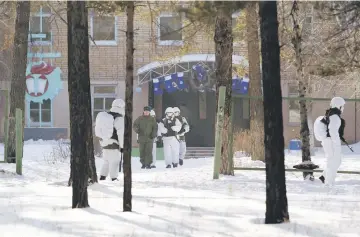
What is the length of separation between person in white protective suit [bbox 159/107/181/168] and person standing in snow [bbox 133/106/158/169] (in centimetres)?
51

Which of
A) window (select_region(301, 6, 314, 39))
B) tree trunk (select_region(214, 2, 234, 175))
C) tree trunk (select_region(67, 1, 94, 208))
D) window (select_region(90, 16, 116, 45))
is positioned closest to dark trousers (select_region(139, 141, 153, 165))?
tree trunk (select_region(214, 2, 234, 175))

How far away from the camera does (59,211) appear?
1052cm

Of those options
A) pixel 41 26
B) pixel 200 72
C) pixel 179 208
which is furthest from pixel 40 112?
pixel 179 208

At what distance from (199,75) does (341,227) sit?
21669mm

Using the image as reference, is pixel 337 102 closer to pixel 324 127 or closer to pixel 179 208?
pixel 324 127

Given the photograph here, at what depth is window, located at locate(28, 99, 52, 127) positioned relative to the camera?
107ft

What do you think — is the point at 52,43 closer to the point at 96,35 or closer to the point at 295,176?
the point at 96,35

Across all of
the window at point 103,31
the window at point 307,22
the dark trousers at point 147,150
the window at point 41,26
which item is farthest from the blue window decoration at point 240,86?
the dark trousers at point 147,150

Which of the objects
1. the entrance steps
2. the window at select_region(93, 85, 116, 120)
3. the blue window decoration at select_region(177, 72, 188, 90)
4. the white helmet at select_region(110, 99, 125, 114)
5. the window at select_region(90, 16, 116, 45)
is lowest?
the entrance steps

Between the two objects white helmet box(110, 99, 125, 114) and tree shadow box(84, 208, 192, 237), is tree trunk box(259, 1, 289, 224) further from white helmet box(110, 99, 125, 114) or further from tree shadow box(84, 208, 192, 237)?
white helmet box(110, 99, 125, 114)

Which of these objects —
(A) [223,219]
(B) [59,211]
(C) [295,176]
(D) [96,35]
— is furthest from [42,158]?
(A) [223,219]

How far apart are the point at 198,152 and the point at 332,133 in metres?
15.1

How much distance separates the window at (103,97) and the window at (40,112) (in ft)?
6.28

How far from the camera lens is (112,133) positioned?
1614cm
